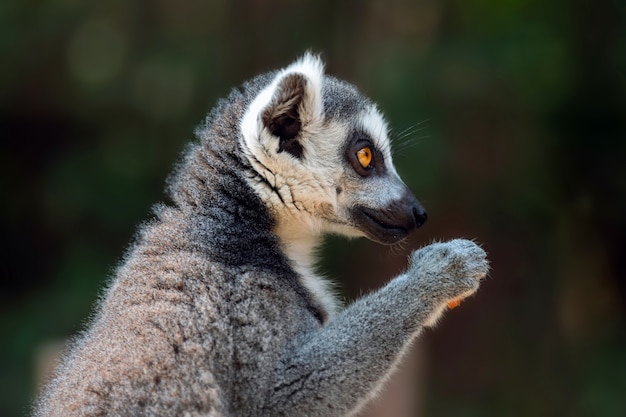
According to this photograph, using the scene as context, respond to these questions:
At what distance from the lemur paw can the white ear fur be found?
2.92 feet

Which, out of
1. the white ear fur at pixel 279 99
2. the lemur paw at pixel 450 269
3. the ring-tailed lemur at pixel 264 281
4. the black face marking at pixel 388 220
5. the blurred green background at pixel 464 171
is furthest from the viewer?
the blurred green background at pixel 464 171

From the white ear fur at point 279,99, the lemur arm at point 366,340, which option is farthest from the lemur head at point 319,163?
the lemur arm at point 366,340

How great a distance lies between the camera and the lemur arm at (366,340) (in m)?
3.46

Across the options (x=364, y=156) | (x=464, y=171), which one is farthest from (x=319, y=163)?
(x=464, y=171)

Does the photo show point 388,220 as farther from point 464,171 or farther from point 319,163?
point 464,171

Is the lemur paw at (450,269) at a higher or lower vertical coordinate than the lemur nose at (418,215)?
lower

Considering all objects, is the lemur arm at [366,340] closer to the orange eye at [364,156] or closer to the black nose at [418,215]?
the black nose at [418,215]

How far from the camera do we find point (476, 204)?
8953mm

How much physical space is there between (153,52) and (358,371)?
7.70m

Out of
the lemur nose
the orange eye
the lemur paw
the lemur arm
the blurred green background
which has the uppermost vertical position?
the blurred green background

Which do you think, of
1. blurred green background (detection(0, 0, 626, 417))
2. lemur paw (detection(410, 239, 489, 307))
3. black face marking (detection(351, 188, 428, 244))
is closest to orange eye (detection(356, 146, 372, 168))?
black face marking (detection(351, 188, 428, 244))

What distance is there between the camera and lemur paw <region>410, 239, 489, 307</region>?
147 inches

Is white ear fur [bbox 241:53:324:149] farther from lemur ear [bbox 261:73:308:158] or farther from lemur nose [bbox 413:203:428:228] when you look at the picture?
lemur nose [bbox 413:203:428:228]

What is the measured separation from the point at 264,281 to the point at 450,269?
86 cm
